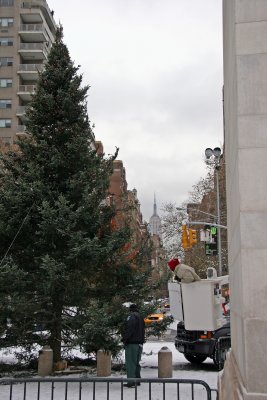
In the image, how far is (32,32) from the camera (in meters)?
62.3

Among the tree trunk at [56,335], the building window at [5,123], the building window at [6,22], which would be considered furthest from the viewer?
the building window at [6,22]

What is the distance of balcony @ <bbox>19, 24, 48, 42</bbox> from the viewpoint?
205 feet

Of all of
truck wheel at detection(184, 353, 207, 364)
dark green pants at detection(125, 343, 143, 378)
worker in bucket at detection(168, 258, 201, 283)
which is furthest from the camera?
truck wheel at detection(184, 353, 207, 364)

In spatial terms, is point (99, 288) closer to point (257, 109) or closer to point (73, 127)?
point (73, 127)

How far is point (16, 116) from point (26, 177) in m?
48.4

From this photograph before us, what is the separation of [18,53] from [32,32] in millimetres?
3041

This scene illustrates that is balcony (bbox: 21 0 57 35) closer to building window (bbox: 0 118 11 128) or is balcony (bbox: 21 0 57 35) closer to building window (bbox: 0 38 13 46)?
building window (bbox: 0 38 13 46)

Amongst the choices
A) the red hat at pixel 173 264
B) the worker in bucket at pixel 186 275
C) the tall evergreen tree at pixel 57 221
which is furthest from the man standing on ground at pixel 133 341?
Answer: the worker in bucket at pixel 186 275

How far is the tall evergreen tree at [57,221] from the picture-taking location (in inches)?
460

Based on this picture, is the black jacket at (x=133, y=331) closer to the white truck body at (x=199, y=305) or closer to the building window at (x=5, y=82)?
the white truck body at (x=199, y=305)

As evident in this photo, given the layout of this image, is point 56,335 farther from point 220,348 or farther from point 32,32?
point 32,32

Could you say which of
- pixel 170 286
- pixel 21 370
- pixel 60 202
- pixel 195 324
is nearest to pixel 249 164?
pixel 195 324

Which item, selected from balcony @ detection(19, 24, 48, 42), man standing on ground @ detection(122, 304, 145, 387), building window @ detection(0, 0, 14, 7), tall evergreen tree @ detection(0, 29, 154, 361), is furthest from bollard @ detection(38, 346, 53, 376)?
building window @ detection(0, 0, 14, 7)

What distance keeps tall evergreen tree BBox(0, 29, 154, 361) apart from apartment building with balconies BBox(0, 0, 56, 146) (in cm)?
4645
